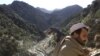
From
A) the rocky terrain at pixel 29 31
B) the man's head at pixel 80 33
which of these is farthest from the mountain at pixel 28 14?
the man's head at pixel 80 33

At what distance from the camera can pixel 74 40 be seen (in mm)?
3945

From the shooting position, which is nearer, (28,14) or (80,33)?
(80,33)

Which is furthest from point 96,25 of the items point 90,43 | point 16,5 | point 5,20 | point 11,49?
point 16,5

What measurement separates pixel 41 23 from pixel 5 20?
269ft

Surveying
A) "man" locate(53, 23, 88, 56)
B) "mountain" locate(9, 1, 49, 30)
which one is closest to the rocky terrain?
"mountain" locate(9, 1, 49, 30)

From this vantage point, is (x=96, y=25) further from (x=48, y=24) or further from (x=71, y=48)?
(x=48, y=24)

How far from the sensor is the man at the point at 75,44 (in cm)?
388

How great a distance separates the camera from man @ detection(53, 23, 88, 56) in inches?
153

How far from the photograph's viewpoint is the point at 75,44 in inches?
154

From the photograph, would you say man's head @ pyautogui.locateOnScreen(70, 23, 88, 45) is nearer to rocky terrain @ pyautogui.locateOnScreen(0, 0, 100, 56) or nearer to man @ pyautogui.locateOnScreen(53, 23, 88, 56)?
man @ pyautogui.locateOnScreen(53, 23, 88, 56)

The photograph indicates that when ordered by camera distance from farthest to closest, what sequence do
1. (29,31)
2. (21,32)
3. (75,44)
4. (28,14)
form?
1. (28,14)
2. (29,31)
3. (21,32)
4. (75,44)

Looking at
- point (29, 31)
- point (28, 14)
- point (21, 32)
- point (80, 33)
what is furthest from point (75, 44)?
point (28, 14)

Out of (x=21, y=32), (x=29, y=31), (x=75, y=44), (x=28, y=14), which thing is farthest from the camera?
(x=28, y=14)

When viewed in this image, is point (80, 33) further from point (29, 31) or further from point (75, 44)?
point (29, 31)
